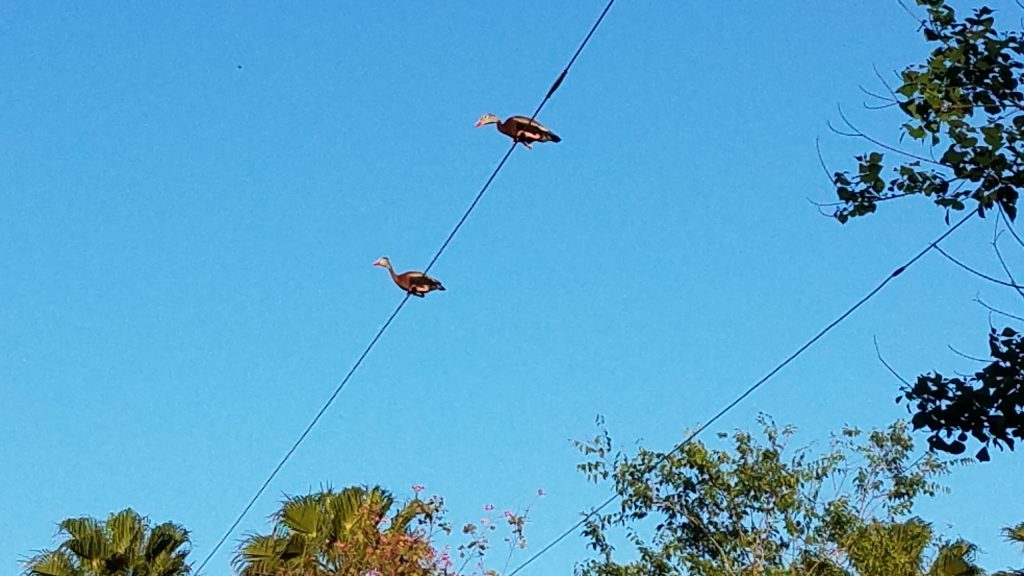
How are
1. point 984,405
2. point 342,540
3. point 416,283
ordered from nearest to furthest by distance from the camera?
point 984,405 < point 416,283 < point 342,540

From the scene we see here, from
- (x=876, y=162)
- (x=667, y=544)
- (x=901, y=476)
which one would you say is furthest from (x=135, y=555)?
(x=876, y=162)

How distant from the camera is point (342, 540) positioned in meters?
15.7

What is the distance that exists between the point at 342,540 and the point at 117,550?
4301mm

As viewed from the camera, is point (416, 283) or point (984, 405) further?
point (416, 283)

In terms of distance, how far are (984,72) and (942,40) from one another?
0.87 ft

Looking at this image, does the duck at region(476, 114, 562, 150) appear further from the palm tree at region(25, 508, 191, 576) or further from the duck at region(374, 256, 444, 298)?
the palm tree at region(25, 508, 191, 576)

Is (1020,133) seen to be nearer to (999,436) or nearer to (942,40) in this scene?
(942,40)

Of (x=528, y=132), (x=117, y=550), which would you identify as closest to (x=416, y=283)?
(x=528, y=132)

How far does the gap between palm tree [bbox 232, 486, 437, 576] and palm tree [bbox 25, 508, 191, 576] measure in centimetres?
285

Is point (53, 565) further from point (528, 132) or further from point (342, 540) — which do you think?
point (528, 132)

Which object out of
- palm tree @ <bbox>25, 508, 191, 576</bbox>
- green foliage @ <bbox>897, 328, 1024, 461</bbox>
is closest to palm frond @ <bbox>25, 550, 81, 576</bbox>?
palm tree @ <bbox>25, 508, 191, 576</bbox>

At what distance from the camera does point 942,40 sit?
710 cm

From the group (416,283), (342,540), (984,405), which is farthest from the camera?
(342,540)

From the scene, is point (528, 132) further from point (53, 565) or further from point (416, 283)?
point (53, 565)
